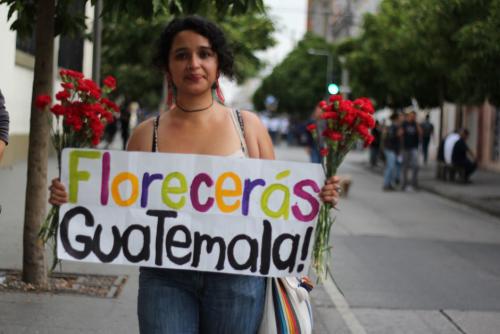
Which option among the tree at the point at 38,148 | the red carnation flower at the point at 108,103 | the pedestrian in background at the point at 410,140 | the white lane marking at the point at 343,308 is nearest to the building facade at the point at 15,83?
the pedestrian in background at the point at 410,140

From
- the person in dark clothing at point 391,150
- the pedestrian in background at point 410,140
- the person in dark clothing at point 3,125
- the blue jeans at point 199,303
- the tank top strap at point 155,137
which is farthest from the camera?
the person in dark clothing at point 391,150

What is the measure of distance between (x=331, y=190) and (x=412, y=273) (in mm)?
5377

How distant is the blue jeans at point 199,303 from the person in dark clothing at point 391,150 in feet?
52.0

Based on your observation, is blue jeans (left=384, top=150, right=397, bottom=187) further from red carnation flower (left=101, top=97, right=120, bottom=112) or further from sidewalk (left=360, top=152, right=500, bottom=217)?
red carnation flower (left=101, top=97, right=120, bottom=112)

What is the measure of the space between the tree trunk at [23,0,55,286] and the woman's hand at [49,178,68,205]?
3213 mm

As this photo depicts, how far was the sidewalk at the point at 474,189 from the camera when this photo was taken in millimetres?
15712

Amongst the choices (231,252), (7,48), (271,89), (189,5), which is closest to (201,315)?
(231,252)

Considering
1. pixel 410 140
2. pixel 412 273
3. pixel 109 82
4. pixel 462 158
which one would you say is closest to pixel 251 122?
pixel 109 82

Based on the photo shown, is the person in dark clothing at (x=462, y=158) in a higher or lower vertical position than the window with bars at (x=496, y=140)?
lower

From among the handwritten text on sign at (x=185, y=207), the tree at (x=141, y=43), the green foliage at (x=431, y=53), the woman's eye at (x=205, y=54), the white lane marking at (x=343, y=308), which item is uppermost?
the tree at (x=141, y=43)

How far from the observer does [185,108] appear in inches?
121

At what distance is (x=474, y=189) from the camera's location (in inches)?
760

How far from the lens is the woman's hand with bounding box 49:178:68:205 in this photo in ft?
9.98

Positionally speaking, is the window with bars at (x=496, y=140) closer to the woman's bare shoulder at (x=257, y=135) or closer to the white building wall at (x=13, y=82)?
the white building wall at (x=13, y=82)
